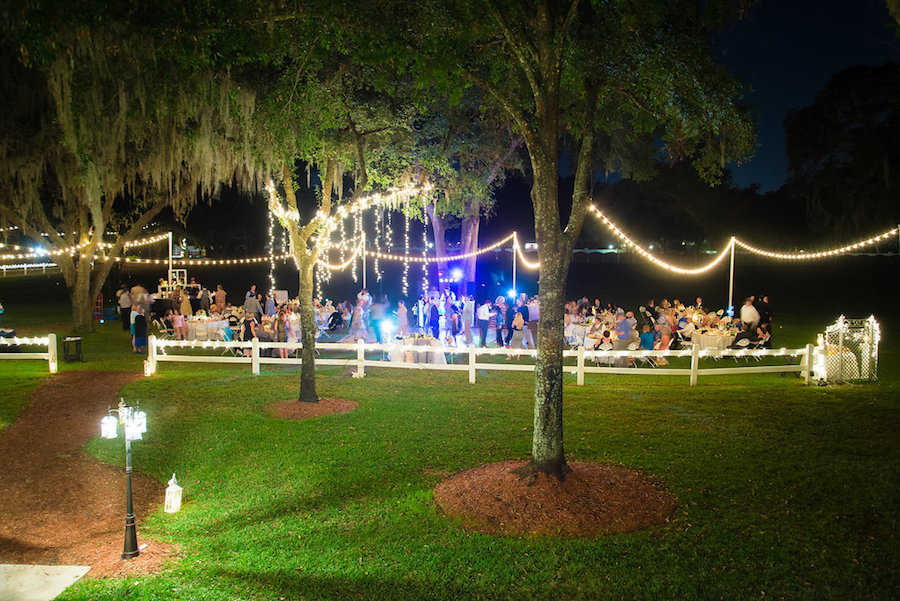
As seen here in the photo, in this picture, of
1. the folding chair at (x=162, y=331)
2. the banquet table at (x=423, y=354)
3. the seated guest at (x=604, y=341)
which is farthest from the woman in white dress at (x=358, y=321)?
the seated guest at (x=604, y=341)

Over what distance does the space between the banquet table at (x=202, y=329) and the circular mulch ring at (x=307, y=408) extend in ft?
29.0

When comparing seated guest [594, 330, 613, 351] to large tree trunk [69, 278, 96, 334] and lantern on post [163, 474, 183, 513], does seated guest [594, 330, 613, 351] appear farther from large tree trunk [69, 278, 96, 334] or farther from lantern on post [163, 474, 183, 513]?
large tree trunk [69, 278, 96, 334]

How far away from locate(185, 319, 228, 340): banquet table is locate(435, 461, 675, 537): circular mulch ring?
14206 millimetres

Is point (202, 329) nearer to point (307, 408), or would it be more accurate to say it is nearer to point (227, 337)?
point (227, 337)

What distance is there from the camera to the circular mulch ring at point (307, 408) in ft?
36.6

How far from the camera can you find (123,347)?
19844 mm

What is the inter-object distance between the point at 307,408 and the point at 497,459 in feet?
14.0

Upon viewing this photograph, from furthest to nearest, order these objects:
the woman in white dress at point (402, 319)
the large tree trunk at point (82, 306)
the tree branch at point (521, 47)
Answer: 1. the large tree trunk at point (82, 306)
2. the woman in white dress at point (402, 319)
3. the tree branch at point (521, 47)

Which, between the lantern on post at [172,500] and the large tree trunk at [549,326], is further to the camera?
the lantern on post at [172,500]

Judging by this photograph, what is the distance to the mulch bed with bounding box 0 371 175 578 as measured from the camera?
20.3 ft

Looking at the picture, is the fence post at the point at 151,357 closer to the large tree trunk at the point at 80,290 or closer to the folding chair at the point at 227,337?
the folding chair at the point at 227,337

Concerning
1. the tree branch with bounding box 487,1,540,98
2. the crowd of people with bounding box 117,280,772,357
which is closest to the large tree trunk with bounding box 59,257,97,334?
the crowd of people with bounding box 117,280,772,357

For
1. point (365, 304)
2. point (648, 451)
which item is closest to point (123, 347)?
point (365, 304)

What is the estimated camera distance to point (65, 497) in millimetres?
7852
